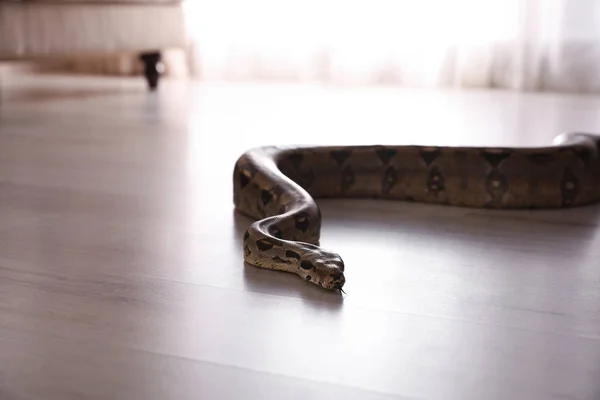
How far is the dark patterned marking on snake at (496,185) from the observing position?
2986mm

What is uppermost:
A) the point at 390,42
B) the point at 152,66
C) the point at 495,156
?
the point at 390,42

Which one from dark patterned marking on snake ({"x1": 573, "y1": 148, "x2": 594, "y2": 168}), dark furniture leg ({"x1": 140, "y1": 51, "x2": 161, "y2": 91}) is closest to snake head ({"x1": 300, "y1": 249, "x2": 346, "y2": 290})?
dark patterned marking on snake ({"x1": 573, "y1": 148, "x2": 594, "y2": 168})

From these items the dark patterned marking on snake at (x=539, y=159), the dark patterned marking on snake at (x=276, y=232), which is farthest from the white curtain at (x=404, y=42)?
the dark patterned marking on snake at (x=276, y=232)

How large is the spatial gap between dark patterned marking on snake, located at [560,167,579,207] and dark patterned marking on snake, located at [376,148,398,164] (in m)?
0.60

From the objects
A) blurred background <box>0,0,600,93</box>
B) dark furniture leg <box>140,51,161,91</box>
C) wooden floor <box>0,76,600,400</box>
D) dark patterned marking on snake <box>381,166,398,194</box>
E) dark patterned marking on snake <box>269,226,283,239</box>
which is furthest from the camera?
dark furniture leg <box>140,51,161,91</box>

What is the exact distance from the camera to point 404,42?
6871 mm

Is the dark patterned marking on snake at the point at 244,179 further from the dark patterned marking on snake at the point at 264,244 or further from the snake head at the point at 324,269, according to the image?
the snake head at the point at 324,269

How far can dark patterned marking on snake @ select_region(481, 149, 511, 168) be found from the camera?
2990mm

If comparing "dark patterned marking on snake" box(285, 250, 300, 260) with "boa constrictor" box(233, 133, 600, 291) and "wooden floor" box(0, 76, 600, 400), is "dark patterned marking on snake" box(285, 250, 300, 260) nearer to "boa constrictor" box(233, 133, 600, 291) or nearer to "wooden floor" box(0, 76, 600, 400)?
"wooden floor" box(0, 76, 600, 400)

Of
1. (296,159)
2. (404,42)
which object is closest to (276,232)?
(296,159)

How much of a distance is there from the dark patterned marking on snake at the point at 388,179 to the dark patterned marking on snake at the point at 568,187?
0.58 meters

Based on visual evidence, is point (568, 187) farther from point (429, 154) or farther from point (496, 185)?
point (429, 154)

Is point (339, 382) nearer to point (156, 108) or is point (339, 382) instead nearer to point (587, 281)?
point (587, 281)

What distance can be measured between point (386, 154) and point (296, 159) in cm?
33
